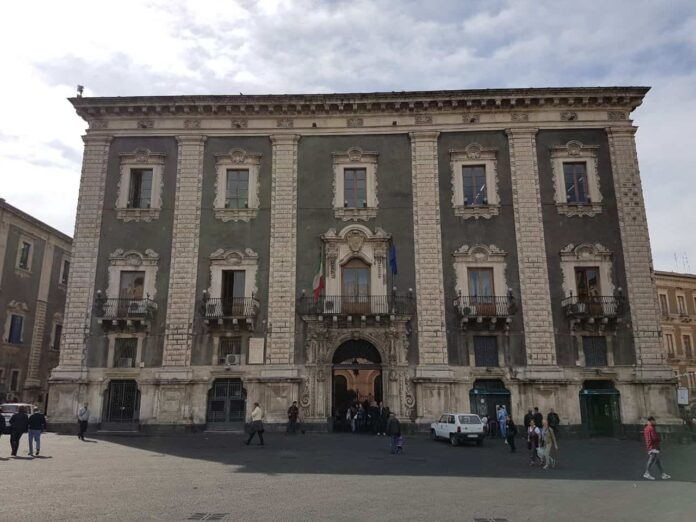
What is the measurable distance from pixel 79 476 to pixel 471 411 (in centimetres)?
1766

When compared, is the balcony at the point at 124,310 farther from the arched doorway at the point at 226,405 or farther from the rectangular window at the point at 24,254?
the rectangular window at the point at 24,254

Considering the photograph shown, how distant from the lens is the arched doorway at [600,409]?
25750 mm

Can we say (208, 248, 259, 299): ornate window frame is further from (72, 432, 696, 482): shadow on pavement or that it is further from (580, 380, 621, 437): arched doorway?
(580, 380, 621, 437): arched doorway

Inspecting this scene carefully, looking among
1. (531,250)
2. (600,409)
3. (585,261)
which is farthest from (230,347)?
(585,261)

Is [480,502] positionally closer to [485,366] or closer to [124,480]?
[124,480]

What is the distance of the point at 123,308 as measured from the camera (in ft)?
88.9

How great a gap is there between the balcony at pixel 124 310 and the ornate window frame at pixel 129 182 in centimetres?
431

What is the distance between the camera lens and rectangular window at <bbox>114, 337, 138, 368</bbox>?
88.5 ft

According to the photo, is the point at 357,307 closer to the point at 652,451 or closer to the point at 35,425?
the point at 35,425

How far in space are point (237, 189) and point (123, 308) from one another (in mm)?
8185

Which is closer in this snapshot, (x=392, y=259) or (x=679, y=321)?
(x=392, y=259)

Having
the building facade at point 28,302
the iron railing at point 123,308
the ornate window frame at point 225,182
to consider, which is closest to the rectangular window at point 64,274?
the building facade at point 28,302

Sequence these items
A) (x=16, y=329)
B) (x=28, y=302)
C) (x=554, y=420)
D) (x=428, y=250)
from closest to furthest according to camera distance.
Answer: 1. (x=554, y=420)
2. (x=428, y=250)
3. (x=16, y=329)
4. (x=28, y=302)

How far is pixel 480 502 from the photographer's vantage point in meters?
10.6
